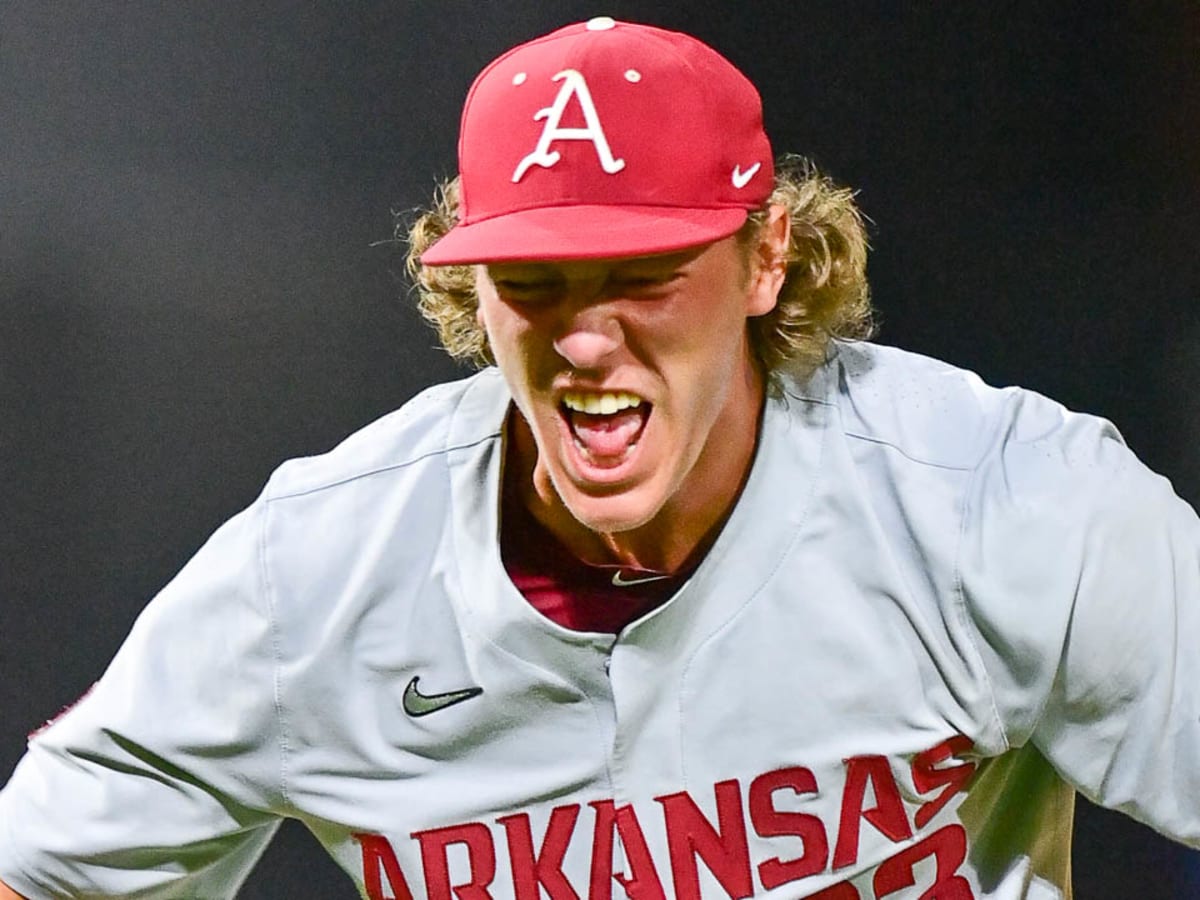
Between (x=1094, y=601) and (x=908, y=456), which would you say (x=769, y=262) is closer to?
(x=908, y=456)

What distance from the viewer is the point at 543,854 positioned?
37.8 inches

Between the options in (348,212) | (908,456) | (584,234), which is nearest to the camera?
(584,234)

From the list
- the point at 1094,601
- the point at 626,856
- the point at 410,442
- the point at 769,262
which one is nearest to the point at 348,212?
the point at 410,442

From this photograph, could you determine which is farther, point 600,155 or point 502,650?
point 502,650

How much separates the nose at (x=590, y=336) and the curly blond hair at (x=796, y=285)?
0.36ft

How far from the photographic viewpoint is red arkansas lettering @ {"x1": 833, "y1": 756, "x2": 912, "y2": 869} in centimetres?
93

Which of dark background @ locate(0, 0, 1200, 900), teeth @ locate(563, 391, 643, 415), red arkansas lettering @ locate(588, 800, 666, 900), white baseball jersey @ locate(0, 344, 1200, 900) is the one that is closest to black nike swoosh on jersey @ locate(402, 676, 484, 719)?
white baseball jersey @ locate(0, 344, 1200, 900)

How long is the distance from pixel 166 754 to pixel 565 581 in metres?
0.26

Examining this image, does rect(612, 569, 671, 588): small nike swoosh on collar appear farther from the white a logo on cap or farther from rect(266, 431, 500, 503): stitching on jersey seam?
the white a logo on cap

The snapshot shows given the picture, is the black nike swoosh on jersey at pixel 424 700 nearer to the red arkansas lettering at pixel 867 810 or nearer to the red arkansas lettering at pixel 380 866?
the red arkansas lettering at pixel 380 866

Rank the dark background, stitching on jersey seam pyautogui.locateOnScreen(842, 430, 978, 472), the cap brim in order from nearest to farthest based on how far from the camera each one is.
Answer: the cap brim → stitching on jersey seam pyautogui.locateOnScreen(842, 430, 978, 472) → the dark background

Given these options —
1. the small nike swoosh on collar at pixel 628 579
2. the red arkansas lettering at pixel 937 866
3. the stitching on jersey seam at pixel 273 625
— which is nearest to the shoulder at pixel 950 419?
the small nike swoosh on collar at pixel 628 579

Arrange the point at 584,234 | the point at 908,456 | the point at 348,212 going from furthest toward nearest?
the point at 348,212 → the point at 908,456 → the point at 584,234

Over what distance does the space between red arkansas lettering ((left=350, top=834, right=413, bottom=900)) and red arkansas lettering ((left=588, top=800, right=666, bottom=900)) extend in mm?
123
